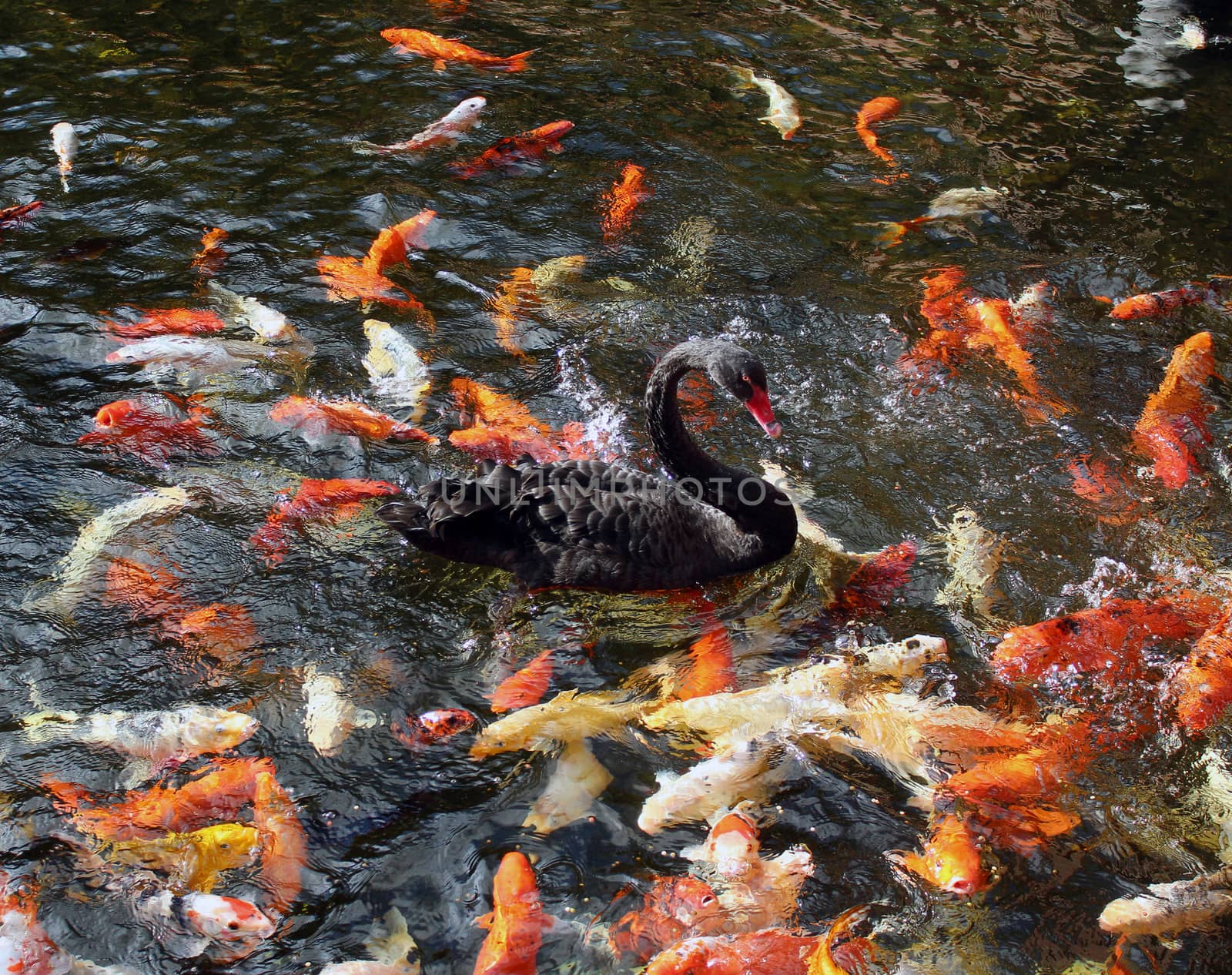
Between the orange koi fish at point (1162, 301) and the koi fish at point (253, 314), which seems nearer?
the koi fish at point (253, 314)

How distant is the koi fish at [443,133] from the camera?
7.79 meters

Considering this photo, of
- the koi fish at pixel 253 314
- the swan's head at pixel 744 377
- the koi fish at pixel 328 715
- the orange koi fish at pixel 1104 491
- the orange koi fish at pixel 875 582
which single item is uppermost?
the swan's head at pixel 744 377

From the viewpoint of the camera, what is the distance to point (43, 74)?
838 centimetres

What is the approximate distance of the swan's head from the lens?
4.72m

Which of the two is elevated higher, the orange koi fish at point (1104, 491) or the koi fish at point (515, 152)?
the koi fish at point (515, 152)

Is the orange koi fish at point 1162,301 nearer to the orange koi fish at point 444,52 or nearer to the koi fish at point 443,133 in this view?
the koi fish at point 443,133

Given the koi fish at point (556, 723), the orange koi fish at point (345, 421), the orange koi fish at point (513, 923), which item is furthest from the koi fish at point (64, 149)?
the orange koi fish at point (513, 923)

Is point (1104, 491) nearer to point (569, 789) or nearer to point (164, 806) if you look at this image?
point (569, 789)

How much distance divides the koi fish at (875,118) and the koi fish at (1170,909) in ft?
19.6

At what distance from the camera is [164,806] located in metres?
3.64

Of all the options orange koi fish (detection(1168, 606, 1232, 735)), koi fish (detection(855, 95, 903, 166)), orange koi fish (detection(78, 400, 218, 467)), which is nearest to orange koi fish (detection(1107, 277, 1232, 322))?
koi fish (detection(855, 95, 903, 166))

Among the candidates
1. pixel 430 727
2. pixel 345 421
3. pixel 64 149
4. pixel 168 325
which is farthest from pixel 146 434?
pixel 64 149

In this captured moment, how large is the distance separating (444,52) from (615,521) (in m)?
5.82

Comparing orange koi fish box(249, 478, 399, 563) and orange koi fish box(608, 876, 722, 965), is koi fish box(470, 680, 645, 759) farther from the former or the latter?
orange koi fish box(249, 478, 399, 563)
